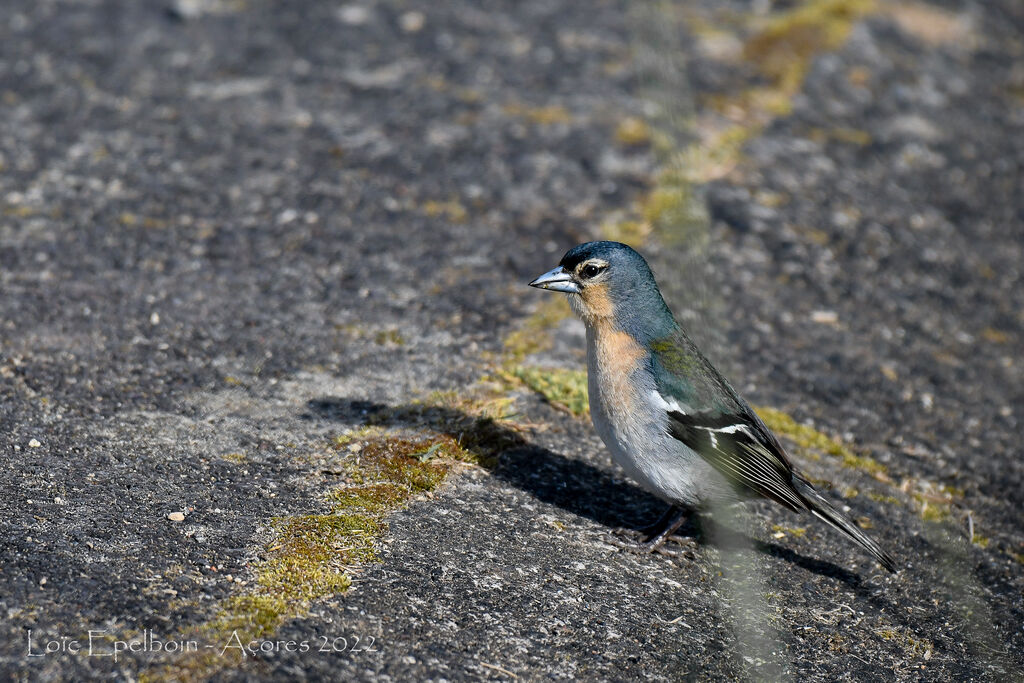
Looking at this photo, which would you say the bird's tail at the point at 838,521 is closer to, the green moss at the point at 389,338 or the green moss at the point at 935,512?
the green moss at the point at 935,512

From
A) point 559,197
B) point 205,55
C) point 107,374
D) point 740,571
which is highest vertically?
point 205,55

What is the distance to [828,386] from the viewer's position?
204 inches

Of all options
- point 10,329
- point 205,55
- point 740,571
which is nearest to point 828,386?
point 740,571

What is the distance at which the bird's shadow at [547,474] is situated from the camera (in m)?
4.08

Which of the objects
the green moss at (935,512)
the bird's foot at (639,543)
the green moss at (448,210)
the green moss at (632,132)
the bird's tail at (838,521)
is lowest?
the green moss at (935,512)

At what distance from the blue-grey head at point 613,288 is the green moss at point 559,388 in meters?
0.54

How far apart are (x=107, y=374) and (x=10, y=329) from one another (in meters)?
0.56

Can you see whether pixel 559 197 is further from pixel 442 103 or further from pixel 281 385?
pixel 281 385

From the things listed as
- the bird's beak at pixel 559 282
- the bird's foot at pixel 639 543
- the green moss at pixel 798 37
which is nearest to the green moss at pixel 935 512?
the bird's foot at pixel 639 543

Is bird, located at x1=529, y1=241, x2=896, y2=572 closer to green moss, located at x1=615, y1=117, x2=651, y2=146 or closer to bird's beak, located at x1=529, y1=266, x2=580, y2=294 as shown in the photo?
bird's beak, located at x1=529, y1=266, x2=580, y2=294

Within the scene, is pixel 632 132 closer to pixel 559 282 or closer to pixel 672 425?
pixel 559 282

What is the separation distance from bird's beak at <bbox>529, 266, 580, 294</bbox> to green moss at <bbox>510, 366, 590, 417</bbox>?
55 centimetres

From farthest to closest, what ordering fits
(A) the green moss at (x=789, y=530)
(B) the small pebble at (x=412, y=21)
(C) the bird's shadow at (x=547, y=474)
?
(B) the small pebble at (x=412, y=21), (A) the green moss at (x=789, y=530), (C) the bird's shadow at (x=547, y=474)

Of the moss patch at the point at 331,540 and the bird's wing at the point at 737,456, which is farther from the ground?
the bird's wing at the point at 737,456
